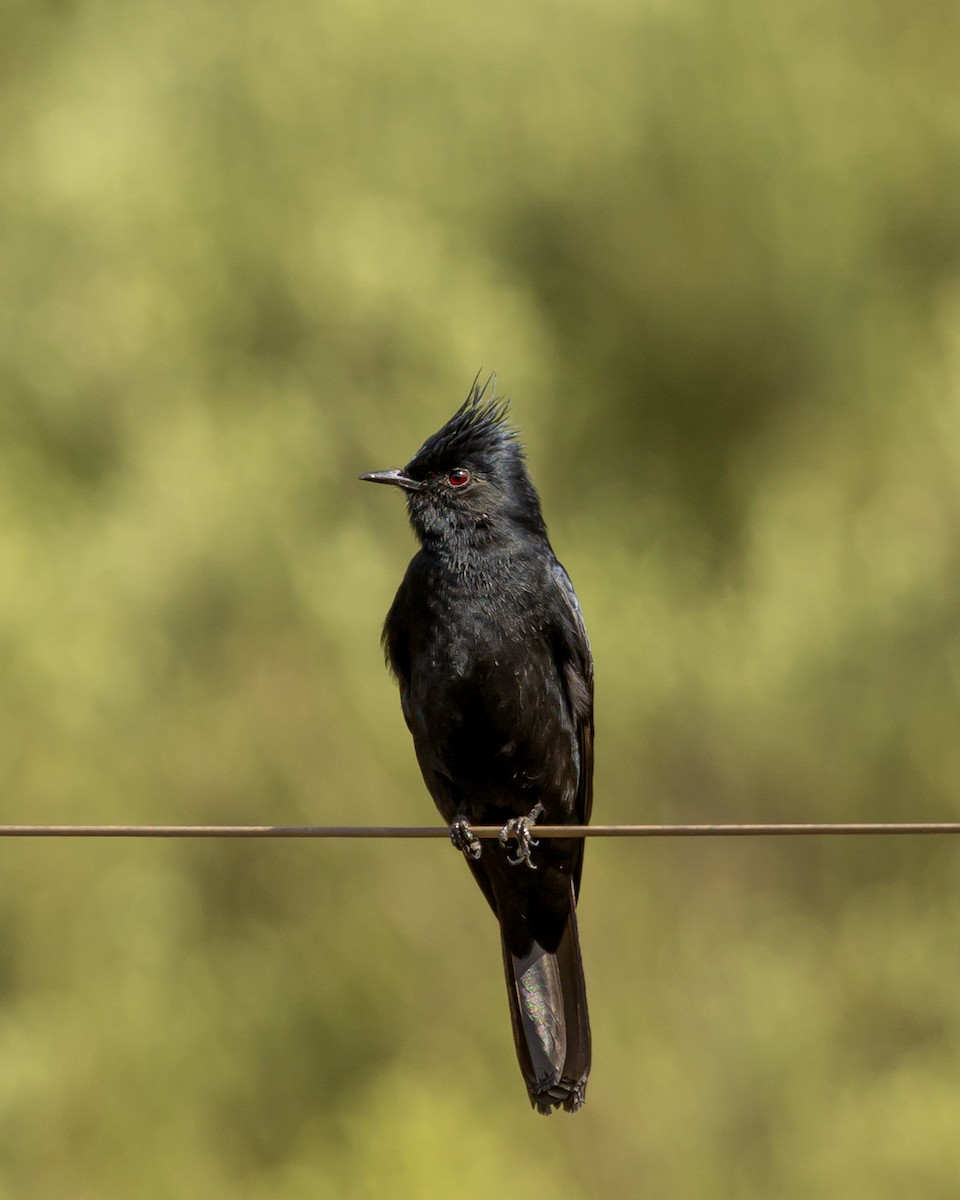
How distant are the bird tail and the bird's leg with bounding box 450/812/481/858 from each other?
543mm

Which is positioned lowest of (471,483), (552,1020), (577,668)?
(552,1020)

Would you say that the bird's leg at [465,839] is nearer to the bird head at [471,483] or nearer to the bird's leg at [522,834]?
the bird's leg at [522,834]

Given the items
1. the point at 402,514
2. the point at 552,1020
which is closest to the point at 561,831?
the point at 552,1020

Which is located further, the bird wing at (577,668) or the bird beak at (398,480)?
the bird beak at (398,480)

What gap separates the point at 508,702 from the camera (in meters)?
5.87

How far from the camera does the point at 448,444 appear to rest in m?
6.50

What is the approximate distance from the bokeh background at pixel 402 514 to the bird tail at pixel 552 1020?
6.02 m

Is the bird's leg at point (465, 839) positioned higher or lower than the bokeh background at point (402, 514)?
lower

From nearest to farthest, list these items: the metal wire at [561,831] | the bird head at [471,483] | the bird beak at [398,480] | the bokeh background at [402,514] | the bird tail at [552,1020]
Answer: the metal wire at [561,831] < the bird tail at [552,1020] < the bird head at [471,483] < the bird beak at [398,480] < the bokeh background at [402,514]

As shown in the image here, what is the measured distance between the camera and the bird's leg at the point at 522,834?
19.2ft

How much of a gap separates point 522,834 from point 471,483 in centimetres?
136

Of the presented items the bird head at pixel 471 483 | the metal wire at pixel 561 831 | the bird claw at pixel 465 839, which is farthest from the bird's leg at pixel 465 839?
the metal wire at pixel 561 831

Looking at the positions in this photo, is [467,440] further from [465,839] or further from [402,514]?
[402,514]

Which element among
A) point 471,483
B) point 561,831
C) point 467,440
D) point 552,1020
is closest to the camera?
point 561,831
